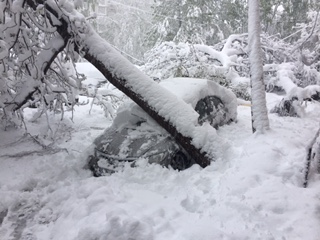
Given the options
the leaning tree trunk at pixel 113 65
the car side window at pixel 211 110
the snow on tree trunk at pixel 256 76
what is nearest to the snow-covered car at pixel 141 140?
the car side window at pixel 211 110

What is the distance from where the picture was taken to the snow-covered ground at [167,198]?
292 centimetres

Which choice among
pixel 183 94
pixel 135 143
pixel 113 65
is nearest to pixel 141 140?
pixel 135 143

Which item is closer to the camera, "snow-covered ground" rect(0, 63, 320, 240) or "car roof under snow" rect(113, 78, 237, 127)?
"snow-covered ground" rect(0, 63, 320, 240)

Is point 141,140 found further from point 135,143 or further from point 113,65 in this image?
point 113,65

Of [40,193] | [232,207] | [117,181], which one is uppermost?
[232,207]

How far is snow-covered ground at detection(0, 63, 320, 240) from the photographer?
292cm

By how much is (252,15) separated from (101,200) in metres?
4.22

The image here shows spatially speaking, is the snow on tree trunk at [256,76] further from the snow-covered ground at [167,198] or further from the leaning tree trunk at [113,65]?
the leaning tree trunk at [113,65]

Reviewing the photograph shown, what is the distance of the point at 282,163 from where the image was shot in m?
4.04

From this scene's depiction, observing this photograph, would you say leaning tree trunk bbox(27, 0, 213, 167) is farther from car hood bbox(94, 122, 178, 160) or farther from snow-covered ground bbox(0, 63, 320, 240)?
snow-covered ground bbox(0, 63, 320, 240)

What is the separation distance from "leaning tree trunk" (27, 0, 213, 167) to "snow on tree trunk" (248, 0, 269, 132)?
1.53 meters

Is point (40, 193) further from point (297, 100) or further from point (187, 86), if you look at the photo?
point (297, 100)

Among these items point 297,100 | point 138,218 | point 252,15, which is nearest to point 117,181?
point 138,218

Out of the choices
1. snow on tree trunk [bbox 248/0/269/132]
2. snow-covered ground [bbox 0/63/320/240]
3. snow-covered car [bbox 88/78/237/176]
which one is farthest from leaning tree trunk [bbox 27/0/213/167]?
snow on tree trunk [bbox 248/0/269/132]
